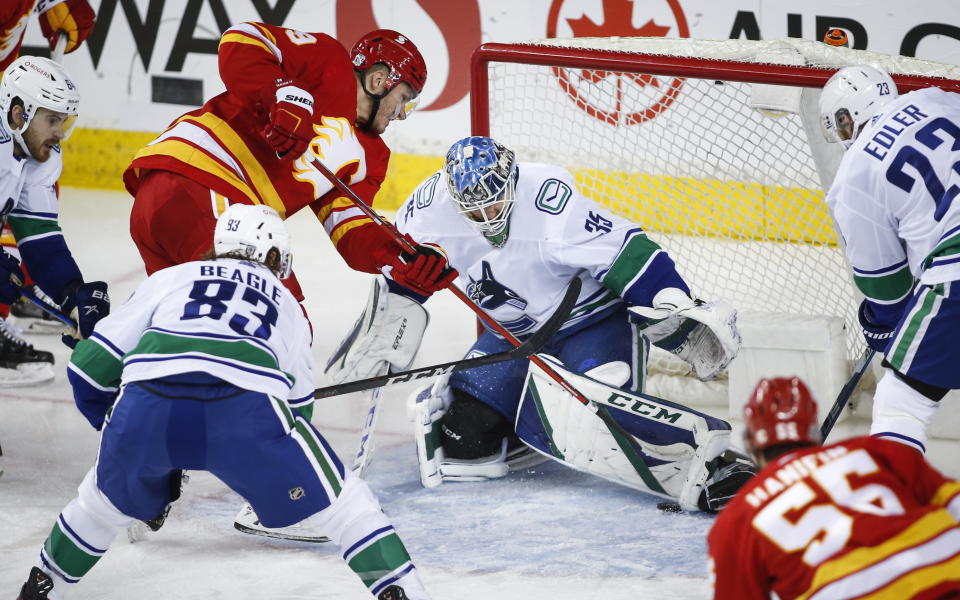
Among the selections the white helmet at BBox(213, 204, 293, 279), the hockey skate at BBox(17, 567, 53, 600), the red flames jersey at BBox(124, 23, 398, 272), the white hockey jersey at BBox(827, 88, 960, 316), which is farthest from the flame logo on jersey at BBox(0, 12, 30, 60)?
the white hockey jersey at BBox(827, 88, 960, 316)

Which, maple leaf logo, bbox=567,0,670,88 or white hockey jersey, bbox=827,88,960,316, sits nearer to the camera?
white hockey jersey, bbox=827,88,960,316

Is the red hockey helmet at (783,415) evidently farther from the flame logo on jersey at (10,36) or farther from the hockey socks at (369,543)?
the flame logo on jersey at (10,36)

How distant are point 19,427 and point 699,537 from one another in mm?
2015

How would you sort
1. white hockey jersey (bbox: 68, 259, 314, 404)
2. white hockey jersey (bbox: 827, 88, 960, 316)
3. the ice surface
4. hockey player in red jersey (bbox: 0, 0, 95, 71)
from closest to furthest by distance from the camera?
white hockey jersey (bbox: 68, 259, 314, 404), white hockey jersey (bbox: 827, 88, 960, 316), the ice surface, hockey player in red jersey (bbox: 0, 0, 95, 71)

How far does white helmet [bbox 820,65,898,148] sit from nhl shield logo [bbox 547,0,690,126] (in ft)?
4.17

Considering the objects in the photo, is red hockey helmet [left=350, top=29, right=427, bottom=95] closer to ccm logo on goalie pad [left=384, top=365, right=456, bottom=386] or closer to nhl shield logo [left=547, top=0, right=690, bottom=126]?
ccm logo on goalie pad [left=384, top=365, right=456, bottom=386]

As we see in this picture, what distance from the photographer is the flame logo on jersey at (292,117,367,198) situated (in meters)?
3.38

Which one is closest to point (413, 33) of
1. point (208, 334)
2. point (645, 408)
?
point (645, 408)

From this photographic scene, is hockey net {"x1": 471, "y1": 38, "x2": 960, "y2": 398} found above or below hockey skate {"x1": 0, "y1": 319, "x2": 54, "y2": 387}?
above

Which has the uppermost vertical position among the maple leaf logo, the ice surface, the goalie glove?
the maple leaf logo

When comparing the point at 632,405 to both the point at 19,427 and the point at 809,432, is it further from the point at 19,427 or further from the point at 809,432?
the point at 19,427

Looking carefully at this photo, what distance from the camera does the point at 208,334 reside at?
238 centimetres

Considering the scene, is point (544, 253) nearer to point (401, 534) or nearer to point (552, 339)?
point (552, 339)

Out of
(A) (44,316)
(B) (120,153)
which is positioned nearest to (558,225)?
(A) (44,316)
